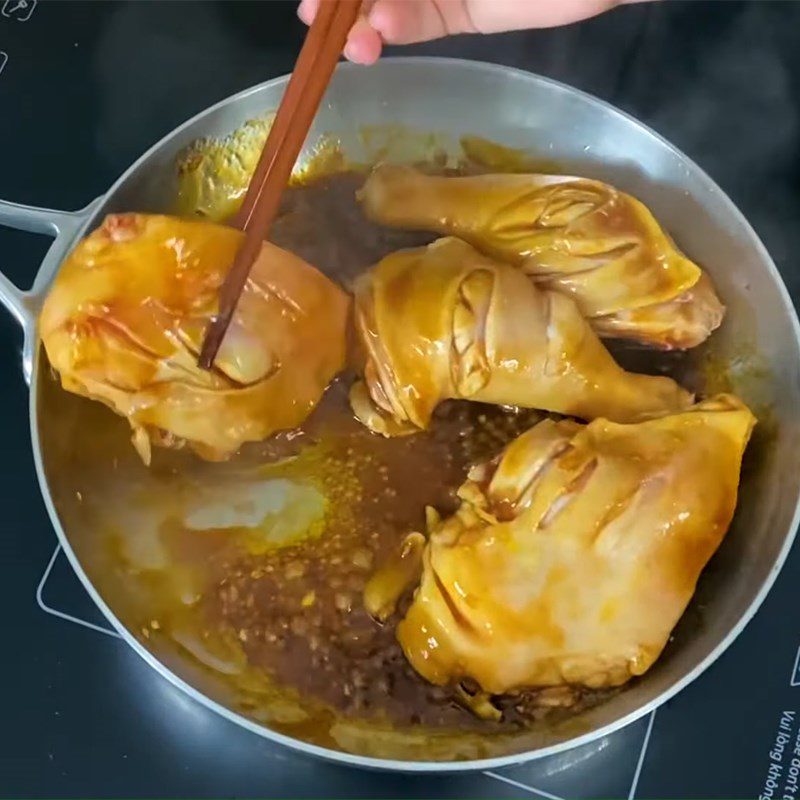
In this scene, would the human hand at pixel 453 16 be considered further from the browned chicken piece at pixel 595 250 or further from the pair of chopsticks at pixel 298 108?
the pair of chopsticks at pixel 298 108

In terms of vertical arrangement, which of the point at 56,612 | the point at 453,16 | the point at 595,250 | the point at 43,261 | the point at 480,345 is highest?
the point at 453,16

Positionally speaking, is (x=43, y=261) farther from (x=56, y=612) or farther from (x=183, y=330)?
(x=56, y=612)

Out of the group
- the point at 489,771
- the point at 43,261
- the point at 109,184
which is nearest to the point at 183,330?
the point at 43,261

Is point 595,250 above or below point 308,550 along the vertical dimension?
above

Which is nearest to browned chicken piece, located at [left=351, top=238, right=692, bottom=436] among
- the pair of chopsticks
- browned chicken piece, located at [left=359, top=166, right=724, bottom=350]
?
browned chicken piece, located at [left=359, top=166, right=724, bottom=350]

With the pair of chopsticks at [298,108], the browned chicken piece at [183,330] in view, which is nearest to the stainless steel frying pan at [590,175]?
the browned chicken piece at [183,330]

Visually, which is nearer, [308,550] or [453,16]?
[308,550]
